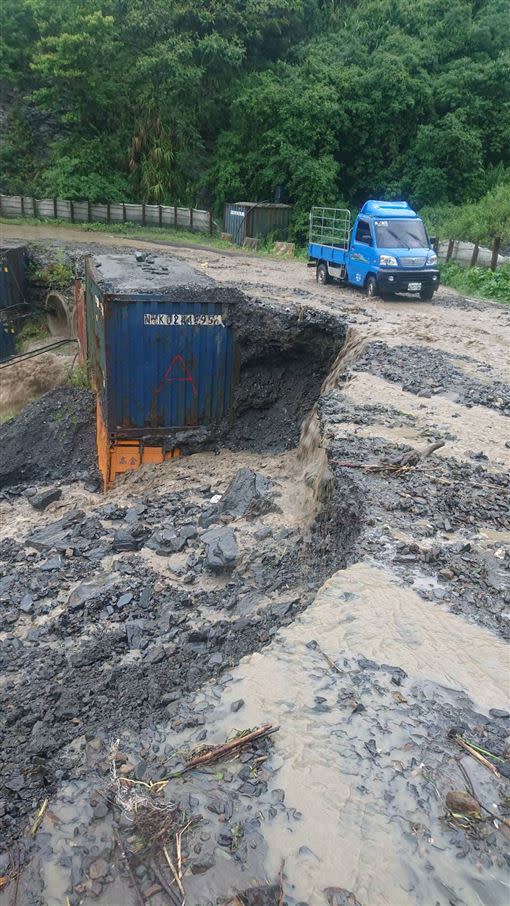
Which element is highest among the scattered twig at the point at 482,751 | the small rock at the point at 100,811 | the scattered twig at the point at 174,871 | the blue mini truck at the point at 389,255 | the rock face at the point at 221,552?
the blue mini truck at the point at 389,255

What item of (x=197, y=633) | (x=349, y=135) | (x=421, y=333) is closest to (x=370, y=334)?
(x=421, y=333)

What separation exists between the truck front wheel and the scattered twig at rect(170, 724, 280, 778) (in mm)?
15059

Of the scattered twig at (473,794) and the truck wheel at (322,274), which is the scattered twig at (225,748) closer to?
the scattered twig at (473,794)

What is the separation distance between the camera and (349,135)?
2795 cm

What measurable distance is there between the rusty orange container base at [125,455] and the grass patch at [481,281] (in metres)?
A: 10.1

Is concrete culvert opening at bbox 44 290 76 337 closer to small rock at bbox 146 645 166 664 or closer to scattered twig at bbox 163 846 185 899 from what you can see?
small rock at bbox 146 645 166 664

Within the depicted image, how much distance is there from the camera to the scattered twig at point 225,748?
149 inches

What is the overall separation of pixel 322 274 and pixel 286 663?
14644mm

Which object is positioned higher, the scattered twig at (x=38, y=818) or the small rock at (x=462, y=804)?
the small rock at (x=462, y=804)

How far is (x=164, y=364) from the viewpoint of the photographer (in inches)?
419

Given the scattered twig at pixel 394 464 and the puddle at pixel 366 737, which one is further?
the scattered twig at pixel 394 464

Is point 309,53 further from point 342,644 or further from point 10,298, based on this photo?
point 342,644

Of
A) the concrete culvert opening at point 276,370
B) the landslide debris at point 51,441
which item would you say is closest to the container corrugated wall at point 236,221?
the landslide debris at point 51,441

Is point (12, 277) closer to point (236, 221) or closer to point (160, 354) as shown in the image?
point (160, 354)
